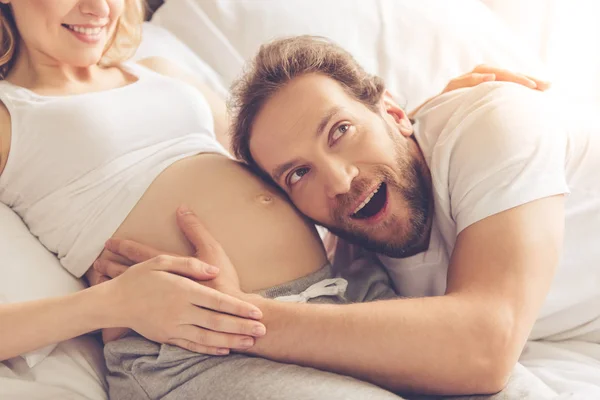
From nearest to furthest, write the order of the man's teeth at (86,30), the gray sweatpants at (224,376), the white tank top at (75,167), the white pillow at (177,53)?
the gray sweatpants at (224,376) → the white tank top at (75,167) → the man's teeth at (86,30) → the white pillow at (177,53)

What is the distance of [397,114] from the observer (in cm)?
130

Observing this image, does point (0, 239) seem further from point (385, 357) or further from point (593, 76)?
point (593, 76)

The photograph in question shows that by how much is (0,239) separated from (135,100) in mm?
390

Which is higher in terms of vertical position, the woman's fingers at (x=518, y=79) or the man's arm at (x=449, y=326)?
the woman's fingers at (x=518, y=79)

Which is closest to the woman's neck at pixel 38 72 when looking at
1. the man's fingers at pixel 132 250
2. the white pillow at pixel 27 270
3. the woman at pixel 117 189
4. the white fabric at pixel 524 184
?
the woman at pixel 117 189

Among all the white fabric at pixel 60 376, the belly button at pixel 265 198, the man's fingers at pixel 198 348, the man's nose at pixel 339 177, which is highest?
the man's nose at pixel 339 177

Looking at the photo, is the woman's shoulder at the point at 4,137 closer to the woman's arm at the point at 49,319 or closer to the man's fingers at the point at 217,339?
the woman's arm at the point at 49,319

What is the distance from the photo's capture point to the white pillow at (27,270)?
1.08m

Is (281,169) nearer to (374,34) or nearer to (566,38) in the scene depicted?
(374,34)

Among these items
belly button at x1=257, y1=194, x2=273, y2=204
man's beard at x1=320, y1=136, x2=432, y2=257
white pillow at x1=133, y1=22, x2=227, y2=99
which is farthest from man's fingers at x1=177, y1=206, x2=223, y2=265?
white pillow at x1=133, y1=22, x2=227, y2=99

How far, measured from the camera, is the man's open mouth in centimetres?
121

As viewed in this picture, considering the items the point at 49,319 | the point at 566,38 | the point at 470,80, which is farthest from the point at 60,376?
the point at 566,38

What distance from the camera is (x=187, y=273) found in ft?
3.37

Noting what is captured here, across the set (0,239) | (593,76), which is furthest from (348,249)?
(593,76)
